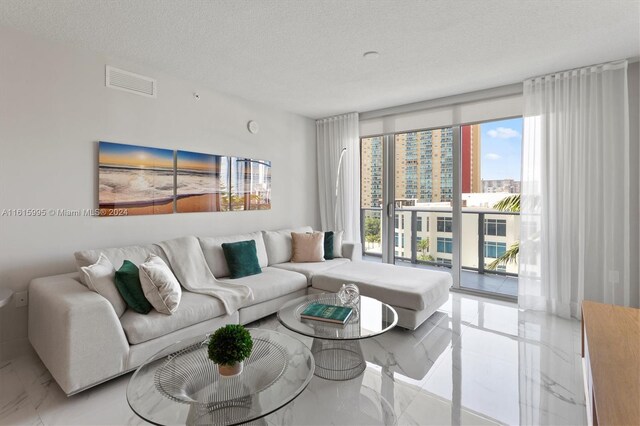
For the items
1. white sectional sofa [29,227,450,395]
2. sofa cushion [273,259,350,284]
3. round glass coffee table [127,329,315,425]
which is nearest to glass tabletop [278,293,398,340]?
round glass coffee table [127,329,315,425]

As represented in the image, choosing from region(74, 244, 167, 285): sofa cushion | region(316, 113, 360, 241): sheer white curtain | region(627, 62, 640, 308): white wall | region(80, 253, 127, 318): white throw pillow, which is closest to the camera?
region(80, 253, 127, 318): white throw pillow

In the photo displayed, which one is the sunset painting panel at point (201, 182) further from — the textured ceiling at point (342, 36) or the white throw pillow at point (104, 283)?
the white throw pillow at point (104, 283)

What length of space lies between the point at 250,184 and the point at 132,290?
2.18 m

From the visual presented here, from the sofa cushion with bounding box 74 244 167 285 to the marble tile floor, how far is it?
76 cm

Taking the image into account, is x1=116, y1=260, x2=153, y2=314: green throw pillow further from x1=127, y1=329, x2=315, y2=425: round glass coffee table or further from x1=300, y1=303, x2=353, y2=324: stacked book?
x1=300, y1=303, x2=353, y2=324: stacked book

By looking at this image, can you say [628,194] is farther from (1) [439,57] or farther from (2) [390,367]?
(2) [390,367]

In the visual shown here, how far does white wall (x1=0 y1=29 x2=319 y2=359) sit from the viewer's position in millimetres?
2430

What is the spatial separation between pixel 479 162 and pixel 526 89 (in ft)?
3.21

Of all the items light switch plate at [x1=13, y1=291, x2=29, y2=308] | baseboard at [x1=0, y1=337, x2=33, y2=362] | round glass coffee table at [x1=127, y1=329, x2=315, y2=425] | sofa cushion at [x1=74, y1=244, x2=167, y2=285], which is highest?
sofa cushion at [x1=74, y1=244, x2=167, y2=285]

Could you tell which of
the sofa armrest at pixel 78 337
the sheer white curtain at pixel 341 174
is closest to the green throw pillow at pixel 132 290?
the sofa armrest at pixel 78 337

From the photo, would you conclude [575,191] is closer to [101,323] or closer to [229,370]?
[229,370]

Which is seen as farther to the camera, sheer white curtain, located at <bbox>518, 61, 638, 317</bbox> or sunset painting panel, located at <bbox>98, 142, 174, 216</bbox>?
sheer white curtain, located at <bbox>518, 61, 638, 317</bbox>

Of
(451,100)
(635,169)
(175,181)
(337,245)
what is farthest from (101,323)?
(635,169)

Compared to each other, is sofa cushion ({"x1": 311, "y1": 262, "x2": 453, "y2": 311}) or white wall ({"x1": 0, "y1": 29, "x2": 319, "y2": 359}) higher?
white wall ({"x1": 0, "y1": 29, "x2": 319, "y2": 359})
